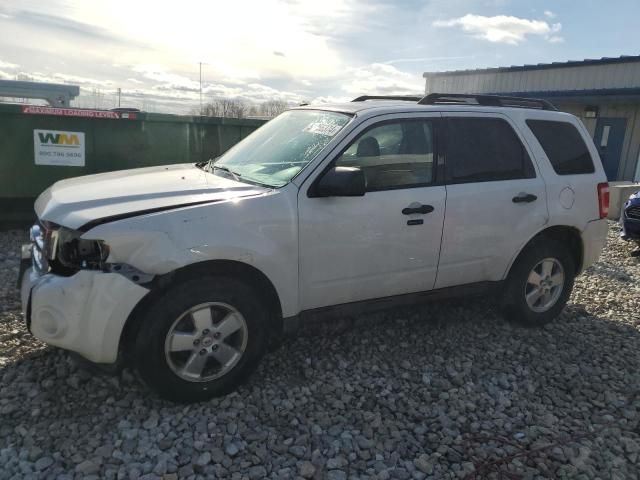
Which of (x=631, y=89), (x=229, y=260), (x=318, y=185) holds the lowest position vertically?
(x=229, y=260)

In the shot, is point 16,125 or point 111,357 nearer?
point 111,357

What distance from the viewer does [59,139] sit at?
7.05 m

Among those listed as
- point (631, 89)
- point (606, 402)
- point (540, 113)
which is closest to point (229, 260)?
point (606, 402)

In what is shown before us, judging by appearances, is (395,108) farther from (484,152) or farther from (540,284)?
(540,284)

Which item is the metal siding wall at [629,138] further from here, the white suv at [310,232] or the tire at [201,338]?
the tire at [201,338]

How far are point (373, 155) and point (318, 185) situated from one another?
58 cm

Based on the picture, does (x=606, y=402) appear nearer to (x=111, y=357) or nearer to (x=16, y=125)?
(x=111, y=357)

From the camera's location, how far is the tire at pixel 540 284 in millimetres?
4367

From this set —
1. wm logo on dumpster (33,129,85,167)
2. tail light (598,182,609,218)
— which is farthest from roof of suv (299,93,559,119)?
wm logo on dumpster (33,129,85,167)

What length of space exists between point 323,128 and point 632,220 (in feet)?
19.0

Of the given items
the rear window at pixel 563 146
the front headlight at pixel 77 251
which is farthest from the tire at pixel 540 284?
the front headlight at pixel 77 251

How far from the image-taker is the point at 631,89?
13.8 m

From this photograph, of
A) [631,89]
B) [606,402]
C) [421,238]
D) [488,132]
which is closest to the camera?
[606,402]

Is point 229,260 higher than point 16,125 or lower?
lower
